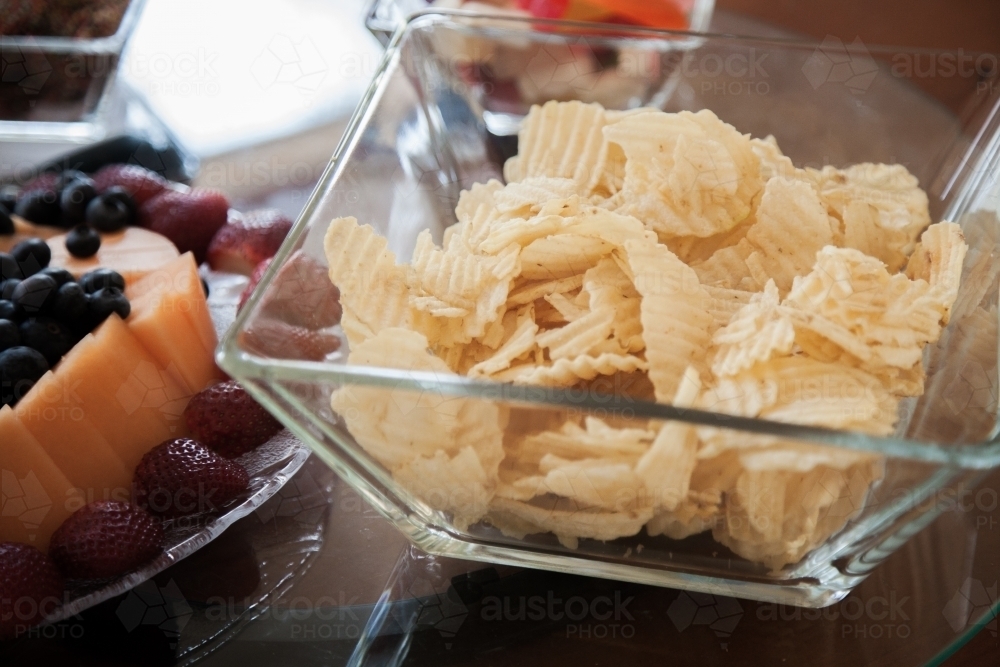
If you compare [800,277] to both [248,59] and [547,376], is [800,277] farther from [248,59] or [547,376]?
[248,59]

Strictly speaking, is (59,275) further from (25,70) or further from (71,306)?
(25,70)

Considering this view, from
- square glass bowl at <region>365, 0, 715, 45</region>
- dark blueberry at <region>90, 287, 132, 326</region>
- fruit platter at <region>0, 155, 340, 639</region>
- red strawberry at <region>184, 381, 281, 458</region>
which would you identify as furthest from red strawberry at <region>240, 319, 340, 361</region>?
square glass bowl at <region>365, 0, 715, 45</region>

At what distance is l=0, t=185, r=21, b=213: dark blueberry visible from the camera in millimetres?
1110

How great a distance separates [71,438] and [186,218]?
1.19 ft

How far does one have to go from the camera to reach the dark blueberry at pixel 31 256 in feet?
3.13

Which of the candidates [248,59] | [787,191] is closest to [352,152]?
[787,191]

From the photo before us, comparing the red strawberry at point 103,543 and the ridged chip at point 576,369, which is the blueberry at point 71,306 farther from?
the ridged chip at point 576,369

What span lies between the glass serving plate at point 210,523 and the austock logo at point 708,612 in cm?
36

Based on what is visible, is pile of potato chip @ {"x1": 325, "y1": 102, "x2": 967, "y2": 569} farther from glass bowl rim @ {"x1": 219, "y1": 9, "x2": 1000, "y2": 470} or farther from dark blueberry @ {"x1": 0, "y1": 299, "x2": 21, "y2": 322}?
dark blueberry @ {"x1": 0, "y1": 299, "x2": 21, "y2": 322}

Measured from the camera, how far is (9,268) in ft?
3.10

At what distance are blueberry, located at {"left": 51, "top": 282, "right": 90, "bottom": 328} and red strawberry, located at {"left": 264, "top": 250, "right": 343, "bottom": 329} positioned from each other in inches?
10.8

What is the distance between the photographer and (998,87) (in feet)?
3.02

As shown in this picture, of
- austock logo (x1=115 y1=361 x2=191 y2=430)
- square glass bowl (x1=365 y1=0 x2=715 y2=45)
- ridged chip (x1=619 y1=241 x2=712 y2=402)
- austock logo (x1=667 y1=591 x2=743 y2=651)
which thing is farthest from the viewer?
square glass bowl (x1=365 y1=0 x2=715 y2=45)

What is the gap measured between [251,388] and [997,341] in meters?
0.57
